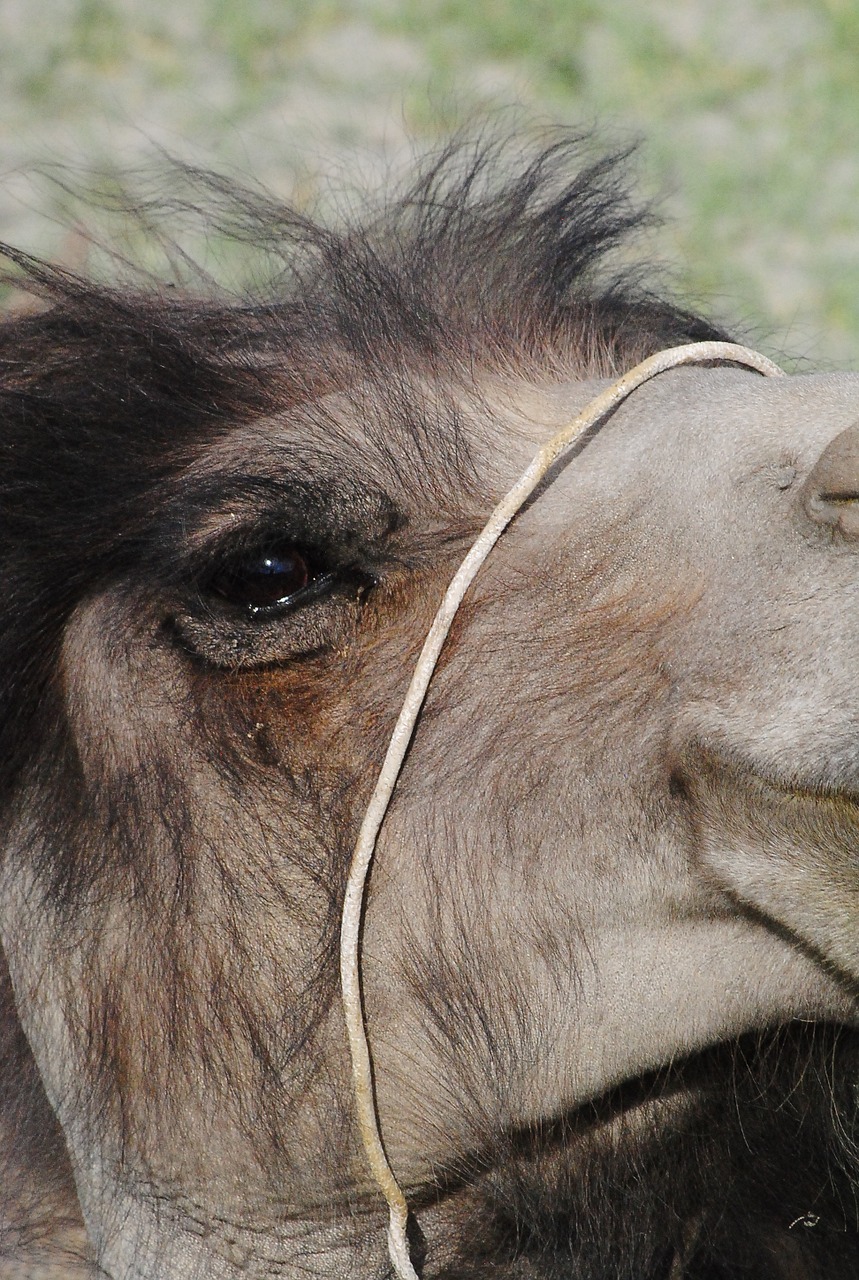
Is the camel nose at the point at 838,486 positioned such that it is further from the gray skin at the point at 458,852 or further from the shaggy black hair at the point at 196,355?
the shaggy black hair at the point at 196,355

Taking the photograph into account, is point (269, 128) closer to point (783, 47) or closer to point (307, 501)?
point (783, 47)

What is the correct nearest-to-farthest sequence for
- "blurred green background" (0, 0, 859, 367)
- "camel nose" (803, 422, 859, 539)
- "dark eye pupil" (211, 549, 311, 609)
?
"camel nose" (803, 422, 859, 539)
"dark eye pupil" (211, 549, 311, 609)
"blurred green background" (0, 0, 859, 367)

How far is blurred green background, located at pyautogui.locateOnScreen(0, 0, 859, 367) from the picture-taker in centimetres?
554

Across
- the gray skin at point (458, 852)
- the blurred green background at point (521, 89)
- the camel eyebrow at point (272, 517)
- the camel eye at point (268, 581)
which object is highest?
the blurred green background at point (521, 89)

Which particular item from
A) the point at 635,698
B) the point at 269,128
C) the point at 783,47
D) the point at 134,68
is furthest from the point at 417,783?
the point at 783,47

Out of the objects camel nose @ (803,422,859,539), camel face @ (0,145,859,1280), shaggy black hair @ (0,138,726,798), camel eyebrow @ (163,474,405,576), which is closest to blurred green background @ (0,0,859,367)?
shaggy black hair @ (0,138,726,798)

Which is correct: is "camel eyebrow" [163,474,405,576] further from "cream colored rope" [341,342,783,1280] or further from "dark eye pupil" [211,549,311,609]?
"cream colored rope" [341,342,783,1280]

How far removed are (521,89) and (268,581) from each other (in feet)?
A: 15.5

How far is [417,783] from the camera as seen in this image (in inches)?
66.8

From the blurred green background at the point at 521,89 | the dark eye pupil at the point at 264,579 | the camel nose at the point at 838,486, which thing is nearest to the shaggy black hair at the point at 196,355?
the dark eye pupil at the point at 264,579

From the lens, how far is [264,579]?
5.63ft

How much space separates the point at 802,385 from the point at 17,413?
0.95 meters

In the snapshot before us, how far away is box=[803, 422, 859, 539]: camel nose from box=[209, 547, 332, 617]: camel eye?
58 centimetres

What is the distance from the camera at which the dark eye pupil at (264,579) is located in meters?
1.71
